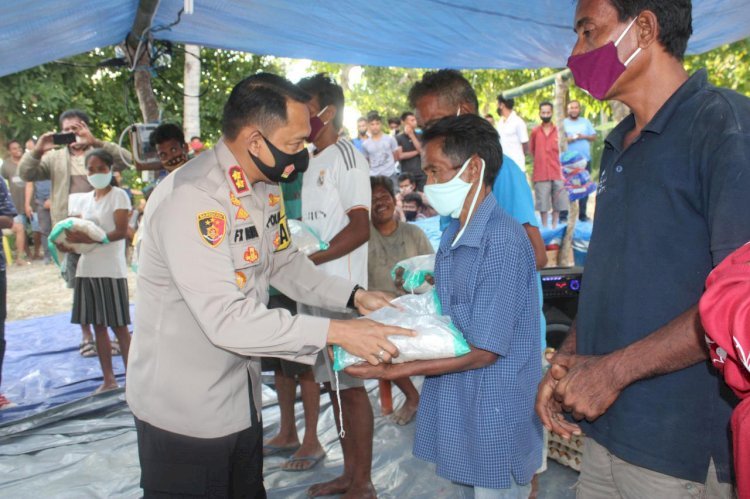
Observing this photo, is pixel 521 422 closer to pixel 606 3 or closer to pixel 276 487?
pixel 606 3

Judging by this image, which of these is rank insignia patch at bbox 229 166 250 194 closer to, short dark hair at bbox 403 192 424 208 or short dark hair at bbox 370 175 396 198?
short dark hair at bbox 370 175 396 198

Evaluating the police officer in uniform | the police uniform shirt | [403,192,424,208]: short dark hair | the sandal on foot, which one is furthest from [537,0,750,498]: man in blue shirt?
[403,192,424,208]: short dark hair

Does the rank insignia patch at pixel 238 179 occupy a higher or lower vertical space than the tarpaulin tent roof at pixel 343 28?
lower

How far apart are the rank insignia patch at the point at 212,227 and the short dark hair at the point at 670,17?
1316mm

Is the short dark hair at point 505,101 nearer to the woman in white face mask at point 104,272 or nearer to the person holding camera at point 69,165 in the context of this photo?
the person holding camera at point 69,165

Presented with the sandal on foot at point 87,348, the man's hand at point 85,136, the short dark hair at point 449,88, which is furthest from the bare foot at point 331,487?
the man's hand at point 85,136

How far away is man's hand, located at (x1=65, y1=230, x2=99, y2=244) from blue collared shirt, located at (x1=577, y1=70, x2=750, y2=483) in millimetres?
4434

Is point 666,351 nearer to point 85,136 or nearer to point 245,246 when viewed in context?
point 245,246

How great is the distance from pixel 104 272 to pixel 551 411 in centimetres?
443

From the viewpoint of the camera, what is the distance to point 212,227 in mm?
2021

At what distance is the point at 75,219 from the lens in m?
5.02

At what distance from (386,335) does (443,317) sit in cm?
20

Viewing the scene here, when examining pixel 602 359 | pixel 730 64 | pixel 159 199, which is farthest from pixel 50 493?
pixel 730 64

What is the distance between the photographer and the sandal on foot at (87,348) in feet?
20.6
